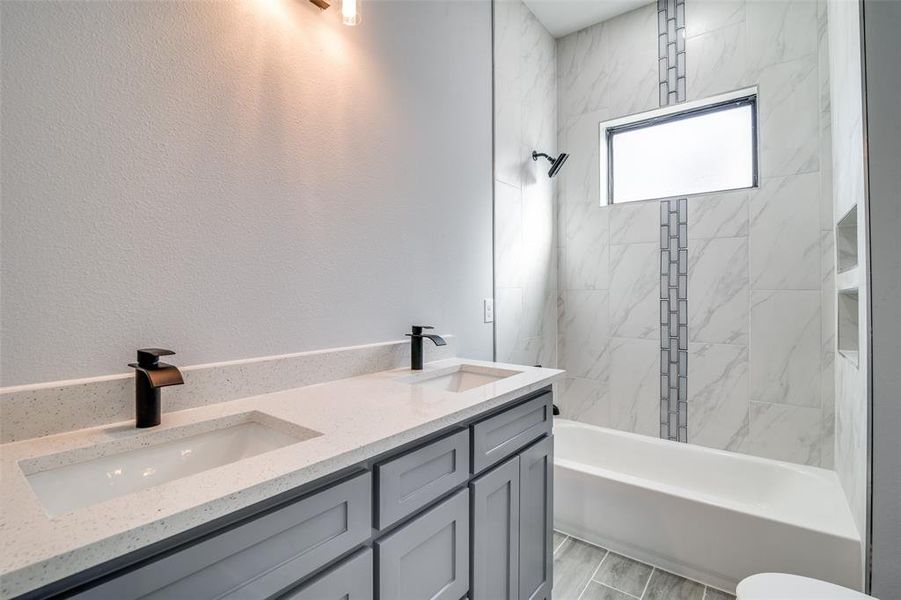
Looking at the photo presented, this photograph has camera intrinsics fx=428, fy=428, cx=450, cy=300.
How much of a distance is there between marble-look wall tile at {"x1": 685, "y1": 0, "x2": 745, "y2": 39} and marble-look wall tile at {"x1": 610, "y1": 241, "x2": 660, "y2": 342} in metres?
1.23

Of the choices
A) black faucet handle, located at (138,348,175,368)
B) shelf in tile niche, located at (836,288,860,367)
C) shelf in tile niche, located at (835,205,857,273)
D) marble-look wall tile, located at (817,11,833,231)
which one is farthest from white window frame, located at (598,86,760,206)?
black faucet handle, located at (138,348,175,368)

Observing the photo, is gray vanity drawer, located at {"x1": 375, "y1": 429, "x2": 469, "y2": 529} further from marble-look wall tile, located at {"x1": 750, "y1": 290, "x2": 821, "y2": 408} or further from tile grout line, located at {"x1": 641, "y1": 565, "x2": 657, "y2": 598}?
marble-look wall tile, located at {"x1": 750, "y1": 290, "x2": 821, "y2": 408}

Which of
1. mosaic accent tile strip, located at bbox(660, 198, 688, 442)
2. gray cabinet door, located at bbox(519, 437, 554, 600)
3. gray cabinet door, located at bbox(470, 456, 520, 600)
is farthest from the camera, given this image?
mosaic accent tile strip, located at bbox(660, 198, 688, 442)

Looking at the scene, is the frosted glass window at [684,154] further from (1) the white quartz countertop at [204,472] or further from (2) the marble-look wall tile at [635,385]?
(1) the white quartz countertop at [204,472]

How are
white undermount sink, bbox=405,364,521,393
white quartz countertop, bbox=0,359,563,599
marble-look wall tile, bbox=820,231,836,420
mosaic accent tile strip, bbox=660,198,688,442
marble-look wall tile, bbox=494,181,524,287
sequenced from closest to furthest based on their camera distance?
white quartz countertop, bbox=0,359,563,599 < white undermount sink, bbox=405,364,521,393 < marble-look wall tile, bbox=820,231,836,420 < marble-look wall tile, bbox=494,181,524,287 < mosaic accent tile strip, bbox=660,198,688,442

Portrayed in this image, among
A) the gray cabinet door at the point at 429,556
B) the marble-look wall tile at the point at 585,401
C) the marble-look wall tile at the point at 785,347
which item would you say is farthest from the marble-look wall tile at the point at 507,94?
the gray cabinet door at the point at 429,556

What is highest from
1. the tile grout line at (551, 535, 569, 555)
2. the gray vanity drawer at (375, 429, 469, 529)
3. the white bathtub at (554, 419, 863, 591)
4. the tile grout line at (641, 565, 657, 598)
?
the gray vanity drawer at (375, 429, 469, 529)

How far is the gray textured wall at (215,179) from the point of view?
2.92 ft

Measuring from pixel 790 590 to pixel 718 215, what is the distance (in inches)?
71.8

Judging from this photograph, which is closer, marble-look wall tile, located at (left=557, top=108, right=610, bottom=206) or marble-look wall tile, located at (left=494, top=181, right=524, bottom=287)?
marble-look wall tile, located at (left=494, top=181, right=524, bottom=287)

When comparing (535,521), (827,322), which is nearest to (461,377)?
(535,521)

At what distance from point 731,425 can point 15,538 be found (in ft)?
9.20

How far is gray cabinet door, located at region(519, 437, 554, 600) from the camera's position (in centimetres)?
139

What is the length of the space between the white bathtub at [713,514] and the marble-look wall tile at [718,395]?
9 cm
